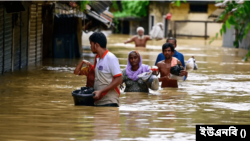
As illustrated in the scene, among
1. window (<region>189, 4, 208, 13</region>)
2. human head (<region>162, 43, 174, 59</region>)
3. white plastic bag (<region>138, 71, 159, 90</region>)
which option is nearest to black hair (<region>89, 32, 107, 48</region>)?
white plastic bag (<region>138, 71, 159, 90</region>)

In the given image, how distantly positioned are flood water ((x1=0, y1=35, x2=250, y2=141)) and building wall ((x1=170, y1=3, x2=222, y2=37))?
34.8 m

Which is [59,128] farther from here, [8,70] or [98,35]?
[8,70]

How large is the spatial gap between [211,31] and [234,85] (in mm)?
36228

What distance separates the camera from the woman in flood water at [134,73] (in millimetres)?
11461

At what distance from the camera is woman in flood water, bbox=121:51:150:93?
11461mm

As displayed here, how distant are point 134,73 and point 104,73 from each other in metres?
3.07

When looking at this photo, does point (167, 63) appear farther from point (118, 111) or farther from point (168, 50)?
point (118, 111)

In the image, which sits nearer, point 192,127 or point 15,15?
point 192,127

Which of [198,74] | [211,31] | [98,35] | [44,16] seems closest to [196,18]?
A: [211,31]

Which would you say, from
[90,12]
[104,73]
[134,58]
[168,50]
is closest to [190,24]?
[90,12]

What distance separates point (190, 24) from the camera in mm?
50281

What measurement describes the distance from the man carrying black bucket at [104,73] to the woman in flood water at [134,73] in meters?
2.74

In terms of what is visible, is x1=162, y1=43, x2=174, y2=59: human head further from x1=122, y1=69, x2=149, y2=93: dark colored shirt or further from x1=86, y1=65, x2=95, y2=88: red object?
x1=86, y1=65, x2=95, y2=88: red object

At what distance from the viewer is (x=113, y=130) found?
7652mm
